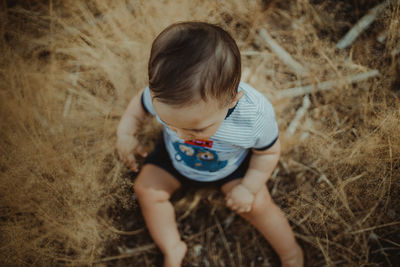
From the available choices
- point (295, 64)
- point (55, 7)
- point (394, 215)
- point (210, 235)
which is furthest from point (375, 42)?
point (55, 7)

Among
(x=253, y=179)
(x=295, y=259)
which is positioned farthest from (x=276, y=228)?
(x=253, y=179)

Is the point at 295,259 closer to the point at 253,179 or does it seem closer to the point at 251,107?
the point at 253,179

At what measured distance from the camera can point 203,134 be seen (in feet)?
2.83

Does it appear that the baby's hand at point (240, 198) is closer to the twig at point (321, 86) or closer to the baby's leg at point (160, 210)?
the baby's leg at point (160, 210)

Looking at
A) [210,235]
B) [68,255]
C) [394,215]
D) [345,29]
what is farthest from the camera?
[345,29]

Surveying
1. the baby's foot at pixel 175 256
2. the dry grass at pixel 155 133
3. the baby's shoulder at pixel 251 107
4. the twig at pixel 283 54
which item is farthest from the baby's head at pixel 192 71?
the twig at pixel 283 54

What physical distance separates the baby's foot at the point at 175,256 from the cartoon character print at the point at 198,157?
1.26 ft

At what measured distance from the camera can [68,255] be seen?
118 centimetres

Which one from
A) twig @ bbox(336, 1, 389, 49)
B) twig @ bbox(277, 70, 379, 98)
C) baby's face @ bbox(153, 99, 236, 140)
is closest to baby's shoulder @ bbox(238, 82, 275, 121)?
baby's face @ bbox(153, 99, 236, 140)

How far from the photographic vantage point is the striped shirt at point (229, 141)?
96 cm

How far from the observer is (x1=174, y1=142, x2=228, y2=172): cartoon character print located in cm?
109

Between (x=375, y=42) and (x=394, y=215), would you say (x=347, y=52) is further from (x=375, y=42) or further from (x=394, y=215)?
(x=394, y=215)

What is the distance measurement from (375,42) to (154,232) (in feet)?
4.56

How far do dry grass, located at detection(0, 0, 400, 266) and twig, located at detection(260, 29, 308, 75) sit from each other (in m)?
0.02
